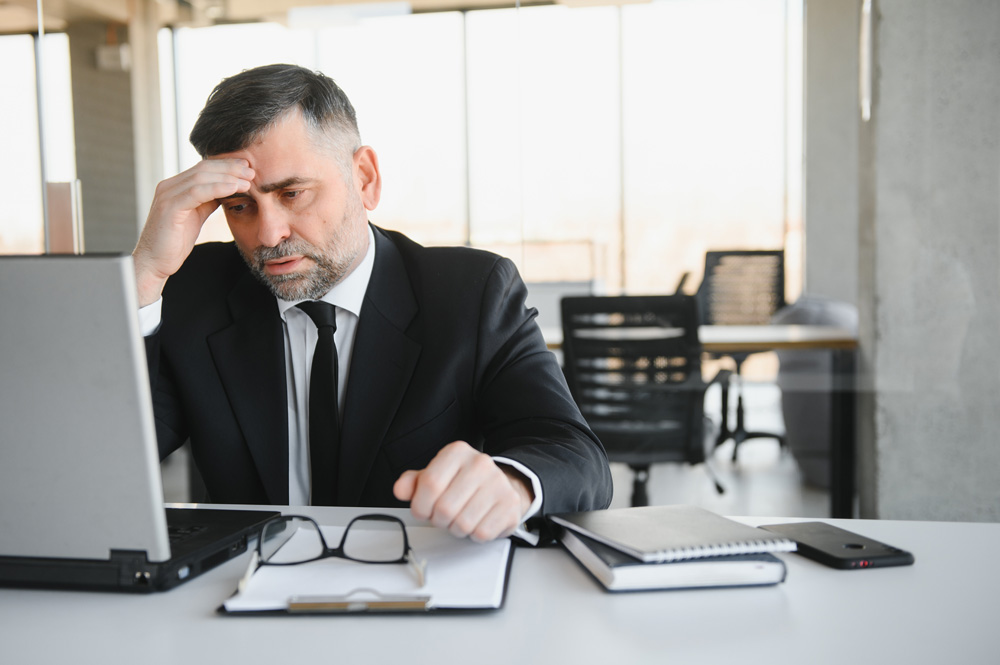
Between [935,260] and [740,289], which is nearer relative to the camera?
[935,260]

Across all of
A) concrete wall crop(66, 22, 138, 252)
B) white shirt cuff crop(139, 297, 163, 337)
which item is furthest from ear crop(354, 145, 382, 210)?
concrete wall crop(66, 22, 138, 252)

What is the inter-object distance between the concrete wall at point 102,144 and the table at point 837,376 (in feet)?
7.20

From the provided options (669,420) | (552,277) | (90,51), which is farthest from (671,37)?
(90,51)

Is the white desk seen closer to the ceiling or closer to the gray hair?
the gray hair

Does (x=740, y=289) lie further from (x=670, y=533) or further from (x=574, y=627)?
(x=574, y=627)

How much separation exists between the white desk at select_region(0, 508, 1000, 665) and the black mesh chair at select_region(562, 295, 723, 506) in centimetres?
232

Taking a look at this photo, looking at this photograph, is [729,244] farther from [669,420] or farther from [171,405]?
[171,405]

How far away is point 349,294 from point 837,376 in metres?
2.47

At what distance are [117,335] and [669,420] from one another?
273 cm

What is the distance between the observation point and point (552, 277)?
3736 mm

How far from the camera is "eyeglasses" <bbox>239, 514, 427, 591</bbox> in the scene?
2.72 feet

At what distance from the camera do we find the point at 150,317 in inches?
54.2

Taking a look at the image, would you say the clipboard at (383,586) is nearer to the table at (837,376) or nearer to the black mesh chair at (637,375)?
the black mesh chair at (637,375)

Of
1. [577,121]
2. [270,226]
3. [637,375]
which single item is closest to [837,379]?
[637,375]
